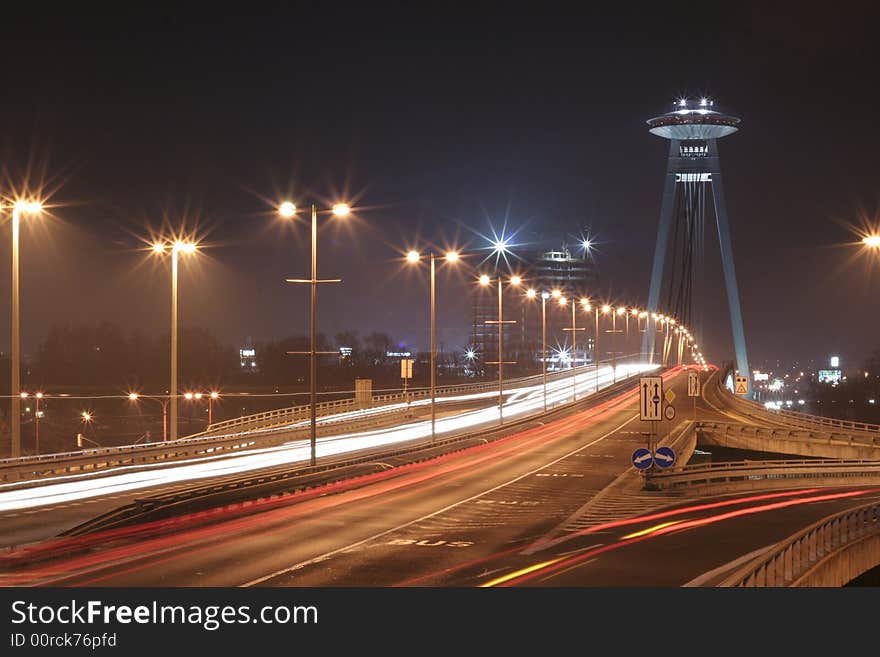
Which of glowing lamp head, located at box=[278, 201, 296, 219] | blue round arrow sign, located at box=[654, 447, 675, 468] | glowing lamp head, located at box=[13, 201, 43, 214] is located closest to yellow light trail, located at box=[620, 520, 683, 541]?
blue round arrow sign, located at box=[654, 447, 675, 468]

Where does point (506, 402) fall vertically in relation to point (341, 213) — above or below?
below

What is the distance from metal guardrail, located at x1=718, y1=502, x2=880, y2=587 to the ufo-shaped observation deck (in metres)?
156

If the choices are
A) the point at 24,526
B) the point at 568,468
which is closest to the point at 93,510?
the point at 24,526

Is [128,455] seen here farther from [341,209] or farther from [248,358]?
[248,358]

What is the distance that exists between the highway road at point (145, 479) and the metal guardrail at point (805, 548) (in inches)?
595

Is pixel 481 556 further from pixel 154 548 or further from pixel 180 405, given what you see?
pixel 180 405

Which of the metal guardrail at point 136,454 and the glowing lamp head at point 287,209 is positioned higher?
the glowing lamp head at point 287,209

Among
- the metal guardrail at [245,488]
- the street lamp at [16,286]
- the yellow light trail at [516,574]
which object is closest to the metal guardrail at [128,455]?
the street lamp at [16,286]

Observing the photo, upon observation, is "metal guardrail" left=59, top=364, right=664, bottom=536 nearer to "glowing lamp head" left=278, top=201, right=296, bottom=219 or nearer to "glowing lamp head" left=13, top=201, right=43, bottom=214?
"glowing lamp head" left=278, top=201, right=296, bottom=219

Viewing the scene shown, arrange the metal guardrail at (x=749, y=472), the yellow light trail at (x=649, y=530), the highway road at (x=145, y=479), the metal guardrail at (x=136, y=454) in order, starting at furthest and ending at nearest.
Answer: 1. the metal guardrail at (x=136, y=454)
2. the metal guardrail at (x=749, y=472)
3. the highway road at (x=145, y=479)
4. the yellow light trail at (x=649, y=530)

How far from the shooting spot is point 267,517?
88.4 ft

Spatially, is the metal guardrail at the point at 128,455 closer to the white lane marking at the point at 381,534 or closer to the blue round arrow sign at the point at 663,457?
the white lane marking at the point at 381,534

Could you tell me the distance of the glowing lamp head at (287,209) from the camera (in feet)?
107

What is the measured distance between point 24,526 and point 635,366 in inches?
6043
